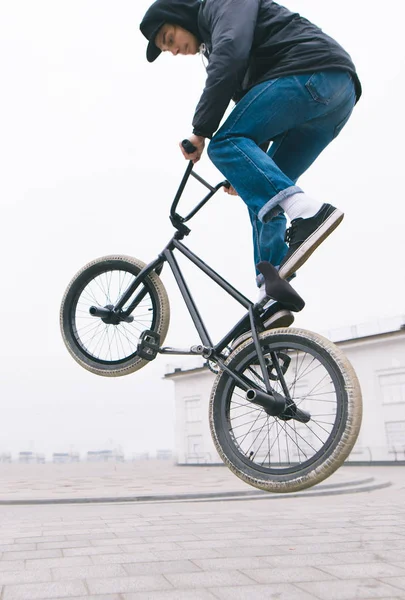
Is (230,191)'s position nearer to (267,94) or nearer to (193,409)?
(267,94)

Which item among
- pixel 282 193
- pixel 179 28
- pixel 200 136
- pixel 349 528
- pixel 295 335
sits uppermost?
pixel 179 28

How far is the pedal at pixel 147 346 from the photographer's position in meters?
3.63

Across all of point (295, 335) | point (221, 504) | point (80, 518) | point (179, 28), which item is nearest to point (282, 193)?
point (295, 335)

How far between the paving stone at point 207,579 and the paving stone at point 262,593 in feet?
0.61

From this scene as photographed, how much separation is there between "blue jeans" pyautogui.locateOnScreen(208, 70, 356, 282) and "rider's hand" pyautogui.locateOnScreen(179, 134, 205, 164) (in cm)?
6

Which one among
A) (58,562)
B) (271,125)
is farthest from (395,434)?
(271,125)

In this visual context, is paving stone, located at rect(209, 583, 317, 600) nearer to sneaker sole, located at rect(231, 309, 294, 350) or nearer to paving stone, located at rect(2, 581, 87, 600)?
paving stone, located at rect(2, 581, 87, 600)

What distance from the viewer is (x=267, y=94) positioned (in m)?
2.91

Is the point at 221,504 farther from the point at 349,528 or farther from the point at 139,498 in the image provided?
the point at 349,528

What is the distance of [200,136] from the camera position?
9.90ft

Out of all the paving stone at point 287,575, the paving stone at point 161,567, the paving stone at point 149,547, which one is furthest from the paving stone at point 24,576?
the paving stone at point 287,575

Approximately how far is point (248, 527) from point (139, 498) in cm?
431

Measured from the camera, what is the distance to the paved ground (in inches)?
166

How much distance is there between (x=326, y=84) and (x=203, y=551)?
187 inches
